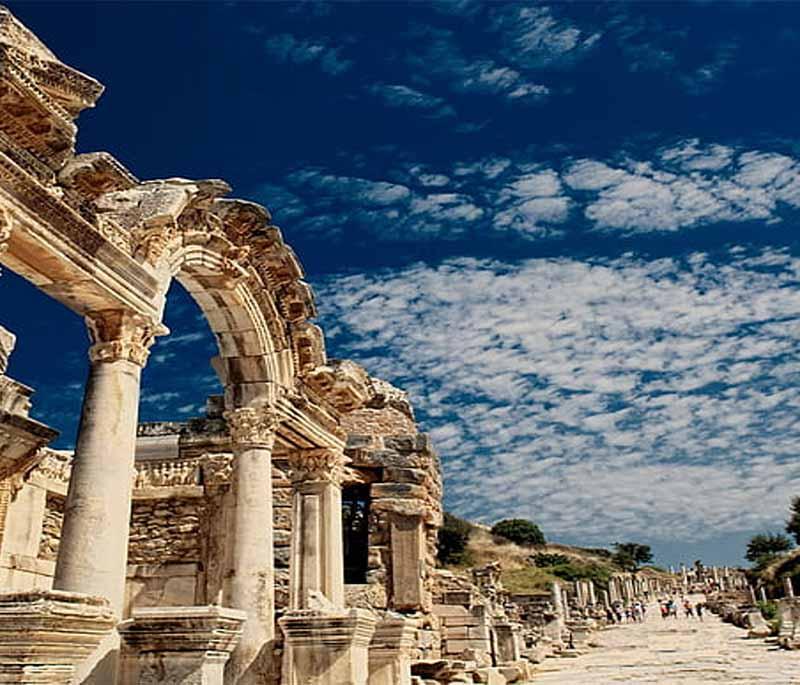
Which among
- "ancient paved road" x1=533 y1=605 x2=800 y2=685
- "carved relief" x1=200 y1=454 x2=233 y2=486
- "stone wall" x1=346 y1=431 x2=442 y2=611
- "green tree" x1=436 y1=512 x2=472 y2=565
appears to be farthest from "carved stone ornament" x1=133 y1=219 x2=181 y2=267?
"green tree" x1=436 y1=512 x2=472 y2=565

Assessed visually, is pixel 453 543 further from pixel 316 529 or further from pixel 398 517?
pixel 316 529

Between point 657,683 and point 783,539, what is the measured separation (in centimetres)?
8064

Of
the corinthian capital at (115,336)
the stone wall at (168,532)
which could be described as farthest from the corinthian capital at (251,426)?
the stone wall at (168,532)

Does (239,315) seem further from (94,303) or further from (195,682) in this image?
(195,682)

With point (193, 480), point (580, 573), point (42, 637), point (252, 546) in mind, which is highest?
point (580, 573)

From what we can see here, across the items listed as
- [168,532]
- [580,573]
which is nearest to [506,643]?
[168,532]

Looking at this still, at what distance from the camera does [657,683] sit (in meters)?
15.5

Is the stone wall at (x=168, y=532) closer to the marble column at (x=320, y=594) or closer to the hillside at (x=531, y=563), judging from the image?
the marble column at (x=320, y=594)

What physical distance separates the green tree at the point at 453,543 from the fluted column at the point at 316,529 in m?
52.2

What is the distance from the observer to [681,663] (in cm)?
2034

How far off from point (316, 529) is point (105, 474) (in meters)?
4.83

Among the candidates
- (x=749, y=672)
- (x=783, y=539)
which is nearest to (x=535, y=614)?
(x=749, y=672)

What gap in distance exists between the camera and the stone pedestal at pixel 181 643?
6.01 metres

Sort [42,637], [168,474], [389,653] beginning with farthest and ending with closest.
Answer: [168,474]
[389,653]
[42,637]
